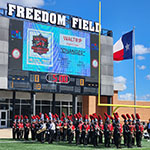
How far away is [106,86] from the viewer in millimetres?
37500

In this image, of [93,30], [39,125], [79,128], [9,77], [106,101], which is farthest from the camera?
[106,101]

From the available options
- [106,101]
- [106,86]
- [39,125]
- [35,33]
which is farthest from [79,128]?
[106,101]

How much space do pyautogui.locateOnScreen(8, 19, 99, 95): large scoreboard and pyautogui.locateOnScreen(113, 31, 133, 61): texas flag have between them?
792 centimetres

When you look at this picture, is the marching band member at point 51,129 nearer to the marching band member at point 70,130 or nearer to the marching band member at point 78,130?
the marching band member at point 70,130

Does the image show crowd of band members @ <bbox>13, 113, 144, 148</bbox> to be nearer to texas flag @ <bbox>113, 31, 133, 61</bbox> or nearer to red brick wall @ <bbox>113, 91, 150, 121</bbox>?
texas flag @ <bbox>113, 31, 133, 61</bbox>

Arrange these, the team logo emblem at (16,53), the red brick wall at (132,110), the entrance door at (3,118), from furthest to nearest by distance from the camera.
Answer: the red brick wall at (132,110)
the entrance door at (3,118)
the team logo emblem at (16,53)

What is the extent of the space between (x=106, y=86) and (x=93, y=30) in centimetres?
649

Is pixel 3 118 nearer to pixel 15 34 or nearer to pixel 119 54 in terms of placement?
pixel 15 34

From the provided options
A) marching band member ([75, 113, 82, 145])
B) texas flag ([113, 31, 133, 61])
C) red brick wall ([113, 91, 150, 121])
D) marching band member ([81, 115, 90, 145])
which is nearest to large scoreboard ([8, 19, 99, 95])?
texas flag ([113, 31, 133, 61])

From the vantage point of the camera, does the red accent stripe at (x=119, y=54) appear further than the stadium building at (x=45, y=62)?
No

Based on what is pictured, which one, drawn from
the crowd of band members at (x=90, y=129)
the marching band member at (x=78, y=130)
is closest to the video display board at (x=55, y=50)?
the crowd of band members at (x=90, y=129)

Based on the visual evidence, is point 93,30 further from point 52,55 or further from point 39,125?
point 39,125

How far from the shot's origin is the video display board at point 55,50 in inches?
1280

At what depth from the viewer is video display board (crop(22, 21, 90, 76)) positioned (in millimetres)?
32509
